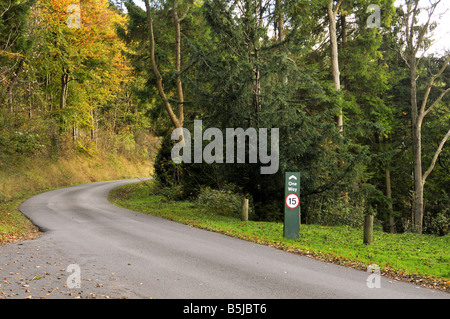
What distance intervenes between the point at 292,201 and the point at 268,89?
597 cm

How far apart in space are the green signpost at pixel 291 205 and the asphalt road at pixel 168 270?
1.69 metres

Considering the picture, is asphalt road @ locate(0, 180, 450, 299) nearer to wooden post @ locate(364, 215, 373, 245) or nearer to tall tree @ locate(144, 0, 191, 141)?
wooden post @ locate(364, 215, 373, 245)

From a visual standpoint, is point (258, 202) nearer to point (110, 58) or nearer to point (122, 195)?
point (122, 195)

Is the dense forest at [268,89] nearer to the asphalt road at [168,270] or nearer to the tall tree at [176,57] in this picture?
the tall tree at [176,57]

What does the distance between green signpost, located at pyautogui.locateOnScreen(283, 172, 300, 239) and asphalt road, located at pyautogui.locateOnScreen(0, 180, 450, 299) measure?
169 centimetres

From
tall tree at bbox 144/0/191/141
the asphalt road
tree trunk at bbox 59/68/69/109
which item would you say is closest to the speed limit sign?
the asphalt road

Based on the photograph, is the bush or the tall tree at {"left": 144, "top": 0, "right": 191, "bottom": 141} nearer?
the bush

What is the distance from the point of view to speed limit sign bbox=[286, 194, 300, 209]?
12.0 meters

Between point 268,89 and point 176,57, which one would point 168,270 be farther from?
point 176,57

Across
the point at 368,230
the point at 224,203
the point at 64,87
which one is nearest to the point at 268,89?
the point at 224,203

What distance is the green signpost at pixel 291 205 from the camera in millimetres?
11992

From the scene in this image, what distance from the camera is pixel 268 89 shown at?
16172 mm
